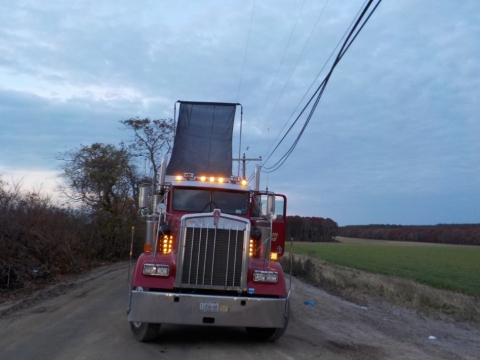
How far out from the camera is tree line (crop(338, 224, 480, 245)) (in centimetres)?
10459

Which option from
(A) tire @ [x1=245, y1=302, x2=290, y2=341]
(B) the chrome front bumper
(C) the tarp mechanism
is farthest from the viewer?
(C) the tarp mechanism

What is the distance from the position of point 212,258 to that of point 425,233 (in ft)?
372

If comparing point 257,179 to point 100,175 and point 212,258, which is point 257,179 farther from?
point 100,175

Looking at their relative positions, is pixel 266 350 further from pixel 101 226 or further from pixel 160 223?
pixel 101 226

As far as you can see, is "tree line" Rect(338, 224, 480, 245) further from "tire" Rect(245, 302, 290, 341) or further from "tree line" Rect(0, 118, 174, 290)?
"tire" Rect(245, 302, 290, 341)

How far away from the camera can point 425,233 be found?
115125 mm

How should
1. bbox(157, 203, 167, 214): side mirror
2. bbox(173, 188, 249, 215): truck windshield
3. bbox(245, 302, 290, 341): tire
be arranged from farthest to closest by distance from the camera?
bbox(173, 188, 249, 215): truck windshield, bbox(157, 203, 167, 214): side mirror, bbox(245, 302, 290, 341): tire

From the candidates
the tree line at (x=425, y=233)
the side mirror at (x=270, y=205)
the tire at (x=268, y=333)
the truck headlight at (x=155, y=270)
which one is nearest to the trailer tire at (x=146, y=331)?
the truck headlight at (x=155, y=270)

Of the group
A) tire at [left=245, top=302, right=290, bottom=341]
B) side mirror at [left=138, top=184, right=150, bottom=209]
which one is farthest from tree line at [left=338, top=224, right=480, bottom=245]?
side mirror at [left=138, top=184, right=150, bottom=209]

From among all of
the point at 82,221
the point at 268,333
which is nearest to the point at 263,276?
the point at 268,333

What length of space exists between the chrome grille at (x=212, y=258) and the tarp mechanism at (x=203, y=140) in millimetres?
4592

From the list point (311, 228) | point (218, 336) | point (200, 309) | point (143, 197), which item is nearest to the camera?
point (200, 309)

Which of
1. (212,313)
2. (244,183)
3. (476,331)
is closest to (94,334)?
(212,313)

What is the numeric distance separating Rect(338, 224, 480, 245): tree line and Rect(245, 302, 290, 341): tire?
99602mm
